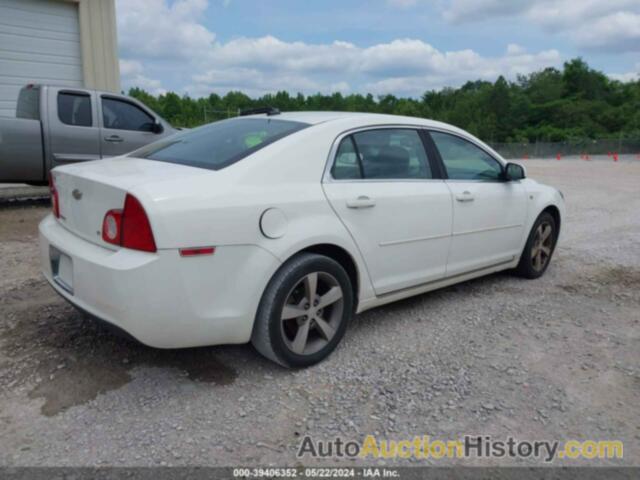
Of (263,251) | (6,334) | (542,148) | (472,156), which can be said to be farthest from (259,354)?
(542,148)

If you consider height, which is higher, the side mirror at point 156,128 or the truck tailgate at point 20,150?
the side mirror at point 156,128

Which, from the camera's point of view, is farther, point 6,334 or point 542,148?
point 542,148

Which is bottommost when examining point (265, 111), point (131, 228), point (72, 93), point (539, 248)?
point (539, 248)

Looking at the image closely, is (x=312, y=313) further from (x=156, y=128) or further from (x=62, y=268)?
(x=156, y=128)

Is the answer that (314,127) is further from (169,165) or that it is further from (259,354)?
(259,354)

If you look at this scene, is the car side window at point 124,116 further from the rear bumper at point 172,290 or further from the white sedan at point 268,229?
the rear bumper at point 172,290

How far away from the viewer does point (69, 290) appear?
9.84 ft

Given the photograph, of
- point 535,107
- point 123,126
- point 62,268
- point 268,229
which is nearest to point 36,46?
point 123,126

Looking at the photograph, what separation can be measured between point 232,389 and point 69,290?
105cm

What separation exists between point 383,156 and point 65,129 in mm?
5930

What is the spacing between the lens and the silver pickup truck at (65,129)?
7594 millimetres

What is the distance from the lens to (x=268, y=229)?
2.93 metres

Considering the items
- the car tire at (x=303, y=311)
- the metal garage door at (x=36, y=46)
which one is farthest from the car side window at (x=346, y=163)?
the metal garage door at (x=36, y=46)

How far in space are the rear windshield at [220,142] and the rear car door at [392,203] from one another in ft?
1.46
